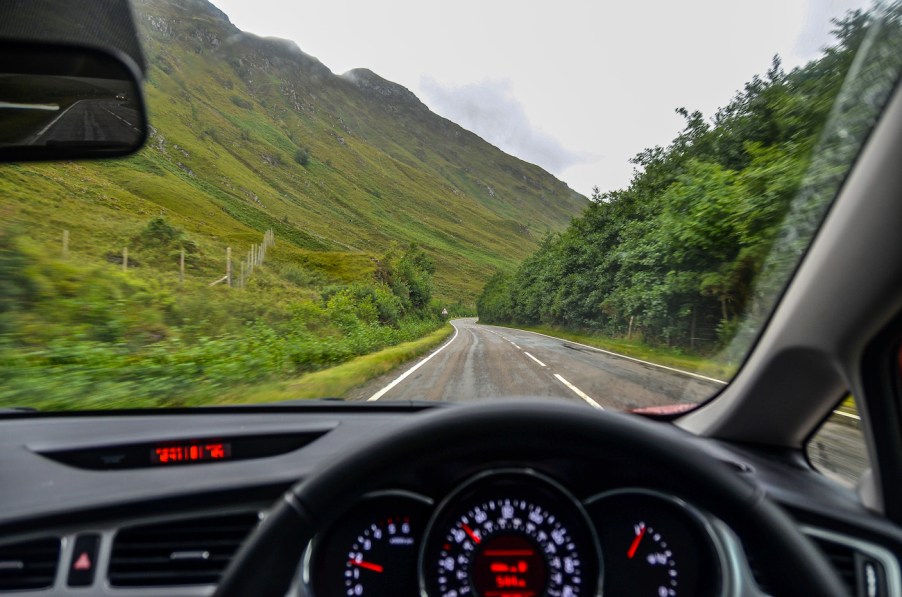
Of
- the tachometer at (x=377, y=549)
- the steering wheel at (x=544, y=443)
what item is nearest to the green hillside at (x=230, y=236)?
the tachometer at (x=377, y=549)

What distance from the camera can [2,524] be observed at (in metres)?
2.08

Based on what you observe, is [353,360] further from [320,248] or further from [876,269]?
[876,269]

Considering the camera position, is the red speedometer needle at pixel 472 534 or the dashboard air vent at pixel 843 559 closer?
the red speedometer needle at pixel 472 534

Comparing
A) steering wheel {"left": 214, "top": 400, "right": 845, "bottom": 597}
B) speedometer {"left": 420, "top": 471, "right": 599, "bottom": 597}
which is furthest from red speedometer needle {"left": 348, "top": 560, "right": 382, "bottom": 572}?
steering wheel {"left": 214, "top": 400, "right": 845, "bottom": 597}

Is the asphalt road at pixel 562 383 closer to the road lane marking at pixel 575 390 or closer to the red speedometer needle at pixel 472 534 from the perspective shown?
the road lane marking at pixel 575 390

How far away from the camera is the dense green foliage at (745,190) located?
202cm

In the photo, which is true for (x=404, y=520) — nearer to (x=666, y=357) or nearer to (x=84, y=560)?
(x=84, y=560)

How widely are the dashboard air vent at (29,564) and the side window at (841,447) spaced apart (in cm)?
295

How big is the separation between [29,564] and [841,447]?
3.11 metres

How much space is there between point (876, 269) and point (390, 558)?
1.79 meters

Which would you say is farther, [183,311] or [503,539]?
[183,311]

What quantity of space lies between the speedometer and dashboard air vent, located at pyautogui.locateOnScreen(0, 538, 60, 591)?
1.42 meters

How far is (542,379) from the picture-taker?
5.50m

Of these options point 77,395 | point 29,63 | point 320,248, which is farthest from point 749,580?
point 320,248
